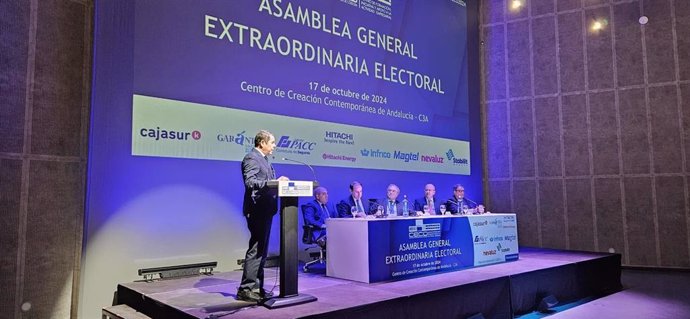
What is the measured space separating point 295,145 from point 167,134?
1.47 m

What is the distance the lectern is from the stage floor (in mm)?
109

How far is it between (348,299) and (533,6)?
6.24 metres

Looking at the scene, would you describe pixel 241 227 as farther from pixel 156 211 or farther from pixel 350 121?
pixel 350 121

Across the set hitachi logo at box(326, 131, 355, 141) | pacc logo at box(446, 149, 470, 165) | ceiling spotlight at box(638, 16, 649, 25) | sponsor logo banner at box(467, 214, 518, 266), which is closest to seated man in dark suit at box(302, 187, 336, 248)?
hitachi logo at box(326, 131, 355, 141)

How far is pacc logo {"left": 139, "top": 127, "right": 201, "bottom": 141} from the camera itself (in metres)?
4.07

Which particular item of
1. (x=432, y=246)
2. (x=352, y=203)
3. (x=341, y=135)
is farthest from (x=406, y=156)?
(x=432, y=246)

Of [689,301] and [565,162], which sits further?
[565,162]

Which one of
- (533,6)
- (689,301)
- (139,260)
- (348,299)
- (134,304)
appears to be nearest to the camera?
(348,299)

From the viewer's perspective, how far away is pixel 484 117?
7828 mm

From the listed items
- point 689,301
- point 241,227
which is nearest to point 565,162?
point 689,301

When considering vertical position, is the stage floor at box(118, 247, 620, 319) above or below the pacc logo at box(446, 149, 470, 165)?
below

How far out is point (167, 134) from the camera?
13.8 ft

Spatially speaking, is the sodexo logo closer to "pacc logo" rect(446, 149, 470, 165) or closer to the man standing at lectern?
the man standing at lectern

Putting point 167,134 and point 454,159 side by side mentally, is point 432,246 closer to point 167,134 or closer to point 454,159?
point 167,134
